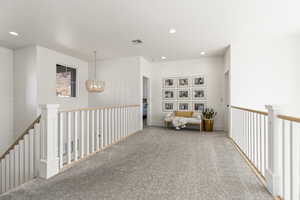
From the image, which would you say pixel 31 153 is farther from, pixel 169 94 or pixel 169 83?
pixel 169 83

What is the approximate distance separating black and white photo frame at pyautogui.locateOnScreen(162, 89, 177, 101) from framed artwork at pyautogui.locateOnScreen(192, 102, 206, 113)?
2.62ft

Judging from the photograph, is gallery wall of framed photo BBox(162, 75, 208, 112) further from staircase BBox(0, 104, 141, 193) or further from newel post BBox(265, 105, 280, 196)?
newel post BBox(265, 105, 280, 196)

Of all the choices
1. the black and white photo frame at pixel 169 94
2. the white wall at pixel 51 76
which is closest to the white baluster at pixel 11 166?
the white wall at pixel 51 76

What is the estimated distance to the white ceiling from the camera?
2463 millimetres

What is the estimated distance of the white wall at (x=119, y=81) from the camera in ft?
17.7

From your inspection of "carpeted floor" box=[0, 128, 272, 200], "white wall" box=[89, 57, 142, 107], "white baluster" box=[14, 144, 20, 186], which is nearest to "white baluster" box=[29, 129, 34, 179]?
"white baluster" box=[14, 144, 20, 186]

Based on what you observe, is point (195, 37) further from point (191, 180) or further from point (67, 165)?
point (67, 165)

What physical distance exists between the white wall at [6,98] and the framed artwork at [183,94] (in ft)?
18.0

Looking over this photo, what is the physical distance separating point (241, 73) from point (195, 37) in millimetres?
1692

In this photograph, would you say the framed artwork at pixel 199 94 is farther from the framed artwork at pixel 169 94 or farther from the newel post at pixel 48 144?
the newel post at pixel 48 144

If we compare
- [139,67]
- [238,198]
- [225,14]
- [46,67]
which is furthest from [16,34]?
[238,198]

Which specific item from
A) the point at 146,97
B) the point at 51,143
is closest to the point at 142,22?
the point at 51,143

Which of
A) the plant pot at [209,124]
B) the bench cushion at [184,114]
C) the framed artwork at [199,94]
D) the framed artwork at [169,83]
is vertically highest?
the framed artwork at [169,83]

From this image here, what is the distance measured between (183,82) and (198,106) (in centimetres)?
109
